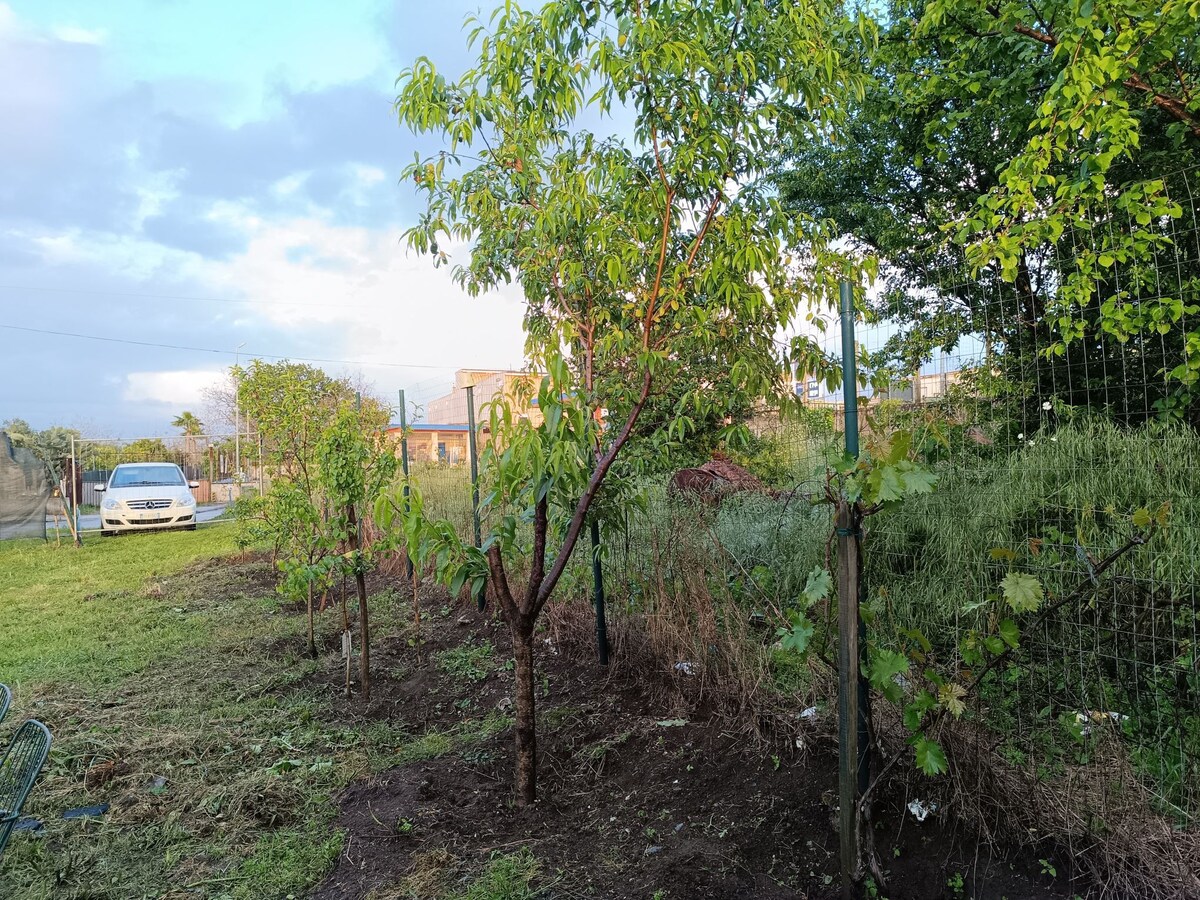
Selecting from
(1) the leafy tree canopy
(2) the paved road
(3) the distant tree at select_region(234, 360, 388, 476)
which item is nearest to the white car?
(2) the paved road

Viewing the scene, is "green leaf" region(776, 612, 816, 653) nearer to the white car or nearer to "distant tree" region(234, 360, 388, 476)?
"distant tree" region(234, 360, 388, 476)

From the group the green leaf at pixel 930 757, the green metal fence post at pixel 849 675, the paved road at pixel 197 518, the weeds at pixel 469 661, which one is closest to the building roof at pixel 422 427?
the weeds at pixel 469 661

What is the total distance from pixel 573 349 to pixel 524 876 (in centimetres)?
234

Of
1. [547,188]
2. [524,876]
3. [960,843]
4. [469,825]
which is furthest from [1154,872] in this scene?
[547,188]

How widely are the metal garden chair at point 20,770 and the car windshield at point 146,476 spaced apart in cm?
1332

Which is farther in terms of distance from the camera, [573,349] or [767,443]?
Result: [767,443]

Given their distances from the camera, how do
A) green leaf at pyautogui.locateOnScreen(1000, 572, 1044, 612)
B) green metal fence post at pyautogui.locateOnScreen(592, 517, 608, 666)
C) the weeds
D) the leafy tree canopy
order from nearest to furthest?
1. green leaf at pyautogui.locateOnScreen(1000, 572, 1044, 612)
2. the leafy tree canopy
3. green metal fence post at pyautogui.locateOnScreen(592, 517, 608, 666)
4. the weeds

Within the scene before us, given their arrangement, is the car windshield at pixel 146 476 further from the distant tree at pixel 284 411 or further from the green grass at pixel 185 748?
the distant tree at pixel 284 411

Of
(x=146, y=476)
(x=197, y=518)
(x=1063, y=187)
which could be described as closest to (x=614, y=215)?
(x=1063, y=187)

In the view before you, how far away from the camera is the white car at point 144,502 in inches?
541

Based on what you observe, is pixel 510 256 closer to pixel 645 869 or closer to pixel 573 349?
pixel 573 349

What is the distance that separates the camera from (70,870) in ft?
9.15

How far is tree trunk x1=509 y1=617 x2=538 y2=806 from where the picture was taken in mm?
3043

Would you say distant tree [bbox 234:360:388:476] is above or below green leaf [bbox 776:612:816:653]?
above
